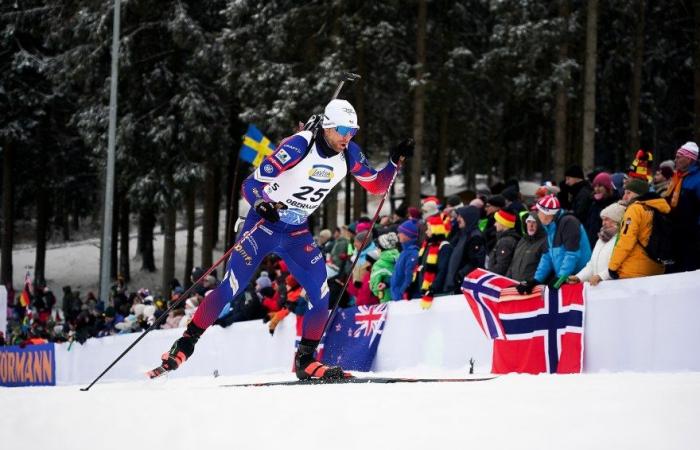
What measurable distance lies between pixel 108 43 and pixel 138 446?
2471 centimetres

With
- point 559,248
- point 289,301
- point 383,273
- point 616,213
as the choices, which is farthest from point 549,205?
point 289,301

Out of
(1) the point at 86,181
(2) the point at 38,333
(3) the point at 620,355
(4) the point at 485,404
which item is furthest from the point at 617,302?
(1) the point at 86,181

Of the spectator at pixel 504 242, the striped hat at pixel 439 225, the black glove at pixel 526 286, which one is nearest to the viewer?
the black glove at pixel 526 286

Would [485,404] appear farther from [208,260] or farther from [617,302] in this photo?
[208,260]

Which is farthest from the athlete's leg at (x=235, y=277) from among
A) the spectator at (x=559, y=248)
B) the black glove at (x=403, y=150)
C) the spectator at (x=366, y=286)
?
the spectator at (x=366, y=286)

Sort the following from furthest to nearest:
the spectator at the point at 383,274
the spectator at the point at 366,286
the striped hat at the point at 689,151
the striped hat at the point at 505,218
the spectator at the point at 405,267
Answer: the spectator at the point at 366,286 → the spectator at the point at 383,274 → the spectator at the point at 405,267 → the striped hat at the point at 505,218 → the striped hat at the point at 689,151

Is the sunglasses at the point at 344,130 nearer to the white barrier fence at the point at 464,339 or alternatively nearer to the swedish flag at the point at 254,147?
the white barrier fence at the point at 464,339

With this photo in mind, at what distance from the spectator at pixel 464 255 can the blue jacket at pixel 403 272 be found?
0.62m

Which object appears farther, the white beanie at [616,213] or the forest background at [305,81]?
the forest background at [305,81]

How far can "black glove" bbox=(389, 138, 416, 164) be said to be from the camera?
25.7 ft

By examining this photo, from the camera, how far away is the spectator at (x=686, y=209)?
771cm

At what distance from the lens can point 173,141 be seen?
27531 mm

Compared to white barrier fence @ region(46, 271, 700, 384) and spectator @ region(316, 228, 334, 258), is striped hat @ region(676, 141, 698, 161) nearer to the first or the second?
white barrier fence @ region(46, 271, 700, 384)

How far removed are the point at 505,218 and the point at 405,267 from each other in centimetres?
140
